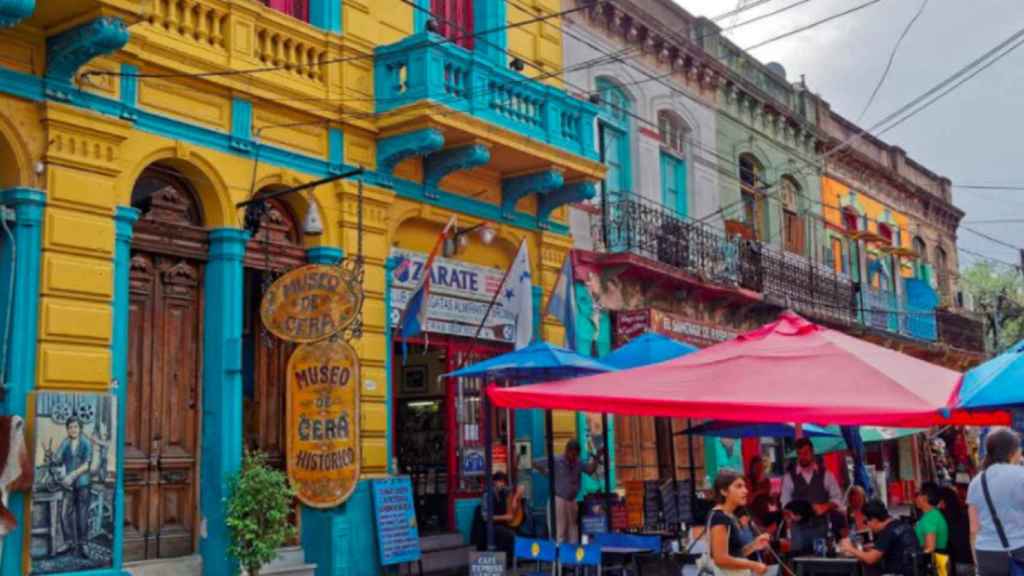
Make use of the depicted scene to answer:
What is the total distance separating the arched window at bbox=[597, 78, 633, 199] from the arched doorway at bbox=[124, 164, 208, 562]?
8.50 meters

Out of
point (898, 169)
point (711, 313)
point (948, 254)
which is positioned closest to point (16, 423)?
point (711, 313)

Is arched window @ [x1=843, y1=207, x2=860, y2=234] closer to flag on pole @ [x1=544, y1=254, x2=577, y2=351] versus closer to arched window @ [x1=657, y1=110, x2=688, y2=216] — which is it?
arched window @ [x1=657, y1=110, x2=688, y2=216]

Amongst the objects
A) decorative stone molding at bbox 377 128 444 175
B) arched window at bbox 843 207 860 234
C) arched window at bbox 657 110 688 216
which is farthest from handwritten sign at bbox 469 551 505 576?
arched window at bbox 843 207 860 234

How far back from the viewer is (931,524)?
9555 mm

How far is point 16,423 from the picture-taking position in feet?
30.6

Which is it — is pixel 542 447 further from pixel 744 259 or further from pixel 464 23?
pixel 744 259

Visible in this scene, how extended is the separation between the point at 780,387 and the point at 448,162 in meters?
6.67

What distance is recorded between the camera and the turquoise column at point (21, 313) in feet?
30.8

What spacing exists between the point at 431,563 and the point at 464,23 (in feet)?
24.1

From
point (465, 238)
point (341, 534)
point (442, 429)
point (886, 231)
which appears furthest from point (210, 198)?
point (886, 231)

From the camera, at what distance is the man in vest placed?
465 inches

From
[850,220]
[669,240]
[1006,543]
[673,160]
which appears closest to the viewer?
[1006,543]

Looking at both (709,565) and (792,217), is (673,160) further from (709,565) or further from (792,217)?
(709,565)

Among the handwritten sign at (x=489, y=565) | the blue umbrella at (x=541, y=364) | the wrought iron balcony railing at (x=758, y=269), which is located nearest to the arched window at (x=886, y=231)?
the wrought iron balcony railing at (x=758, y=269)
